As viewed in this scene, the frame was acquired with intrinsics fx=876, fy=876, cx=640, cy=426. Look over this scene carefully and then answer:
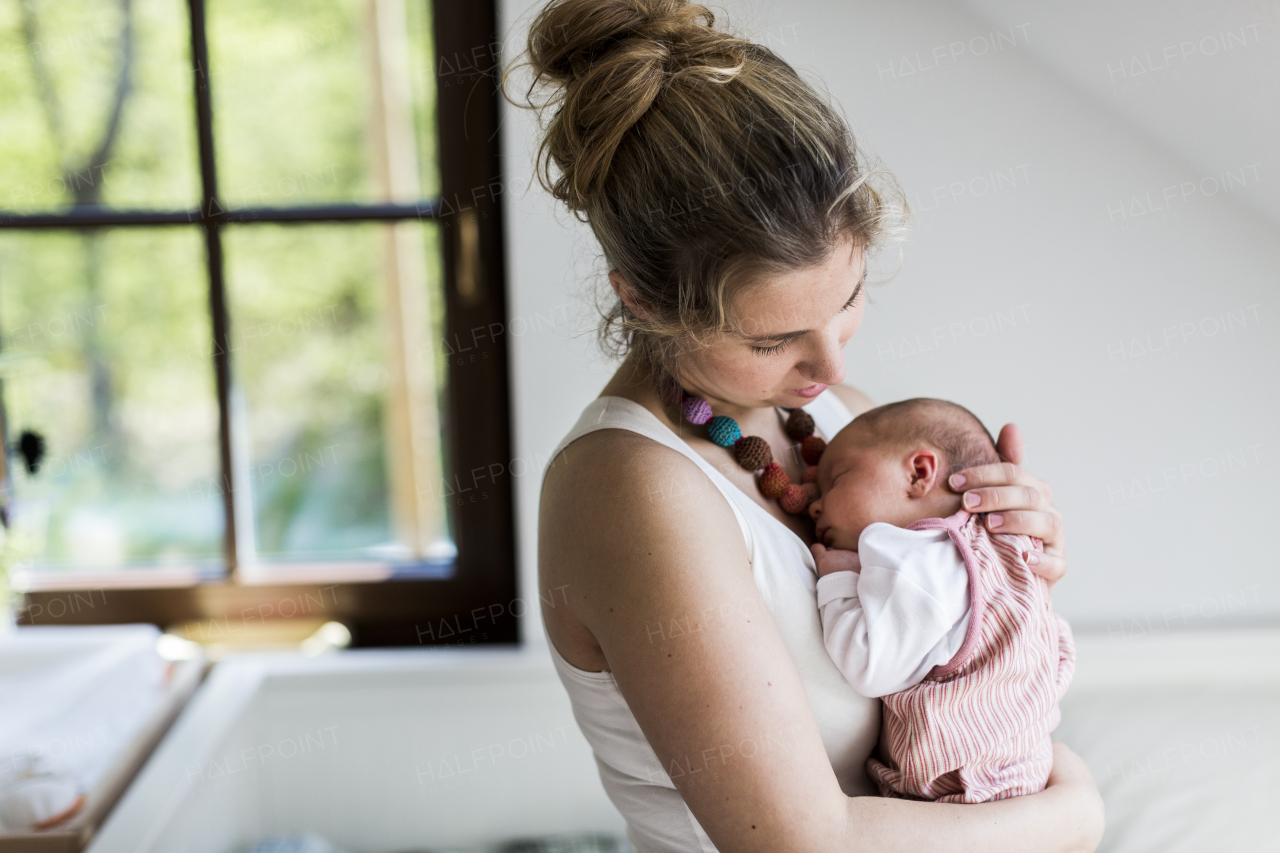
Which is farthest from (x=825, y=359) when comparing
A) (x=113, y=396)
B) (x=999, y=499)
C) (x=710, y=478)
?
(x=113, y=396)

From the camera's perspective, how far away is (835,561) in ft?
3.12

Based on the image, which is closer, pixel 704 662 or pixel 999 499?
pixel 704 662

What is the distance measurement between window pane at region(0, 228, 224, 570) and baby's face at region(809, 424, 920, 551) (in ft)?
4.42

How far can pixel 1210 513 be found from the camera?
173 cm

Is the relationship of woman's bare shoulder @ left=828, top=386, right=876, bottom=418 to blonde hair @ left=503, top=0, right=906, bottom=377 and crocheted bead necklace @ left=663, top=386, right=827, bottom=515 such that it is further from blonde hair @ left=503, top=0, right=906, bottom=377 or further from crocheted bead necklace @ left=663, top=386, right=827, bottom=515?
blonde hair @ left=503, top=0, right=906, bottom=377

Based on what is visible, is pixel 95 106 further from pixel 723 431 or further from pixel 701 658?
pixel 701 658

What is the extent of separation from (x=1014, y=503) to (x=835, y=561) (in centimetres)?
22

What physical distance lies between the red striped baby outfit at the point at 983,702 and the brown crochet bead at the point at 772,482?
16cm

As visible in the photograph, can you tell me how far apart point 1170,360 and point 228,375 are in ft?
6.07

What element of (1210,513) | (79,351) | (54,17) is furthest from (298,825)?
(1210,513)

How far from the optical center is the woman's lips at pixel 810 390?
923 mm

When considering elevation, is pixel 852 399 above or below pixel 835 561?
above

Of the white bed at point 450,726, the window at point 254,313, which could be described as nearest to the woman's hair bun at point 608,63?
the window at point 254,313

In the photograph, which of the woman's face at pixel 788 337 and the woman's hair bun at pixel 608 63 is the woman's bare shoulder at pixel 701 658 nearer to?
the woman's face at pixel 788 337
